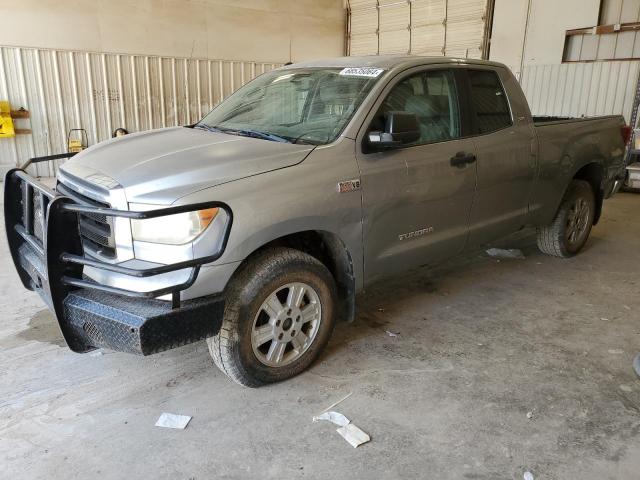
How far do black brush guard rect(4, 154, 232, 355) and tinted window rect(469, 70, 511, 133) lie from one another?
7.57 feet

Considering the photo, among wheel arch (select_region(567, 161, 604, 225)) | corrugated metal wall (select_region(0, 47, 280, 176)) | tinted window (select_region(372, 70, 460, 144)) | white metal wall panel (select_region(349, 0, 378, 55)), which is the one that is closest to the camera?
tinted window (select_region(372, 70, 460, 144))

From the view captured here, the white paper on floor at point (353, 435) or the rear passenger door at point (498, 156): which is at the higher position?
the rear passenger door at point (498, 156)

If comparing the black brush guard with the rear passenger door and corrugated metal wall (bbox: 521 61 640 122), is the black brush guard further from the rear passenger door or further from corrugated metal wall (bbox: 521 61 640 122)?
corrugated metal wall (bbox: 521 61 640 122)

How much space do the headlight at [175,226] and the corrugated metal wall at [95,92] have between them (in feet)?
29.4

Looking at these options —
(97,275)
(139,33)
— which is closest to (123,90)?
(139,33)

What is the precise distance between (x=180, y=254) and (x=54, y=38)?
31.5 ft

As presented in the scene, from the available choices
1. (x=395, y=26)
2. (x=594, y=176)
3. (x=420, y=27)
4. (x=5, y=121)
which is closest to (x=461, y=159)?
(x=594, y=176)

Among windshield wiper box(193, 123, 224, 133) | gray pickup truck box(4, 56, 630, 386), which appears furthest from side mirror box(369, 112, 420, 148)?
windshield wiper box(193, 123, 224, 133)

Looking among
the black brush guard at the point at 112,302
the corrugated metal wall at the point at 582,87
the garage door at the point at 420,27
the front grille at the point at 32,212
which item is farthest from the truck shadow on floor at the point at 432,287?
the garage door at the point at 420,27

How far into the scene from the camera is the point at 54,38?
9.81 meters

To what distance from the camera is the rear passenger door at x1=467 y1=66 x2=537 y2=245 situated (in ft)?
12.3

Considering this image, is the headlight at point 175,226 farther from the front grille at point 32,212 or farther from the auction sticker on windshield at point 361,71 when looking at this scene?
the auction sticker on windshield at point 361,71

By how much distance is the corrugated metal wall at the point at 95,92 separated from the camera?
31.8 feet

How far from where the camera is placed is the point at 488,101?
389 centimetres
